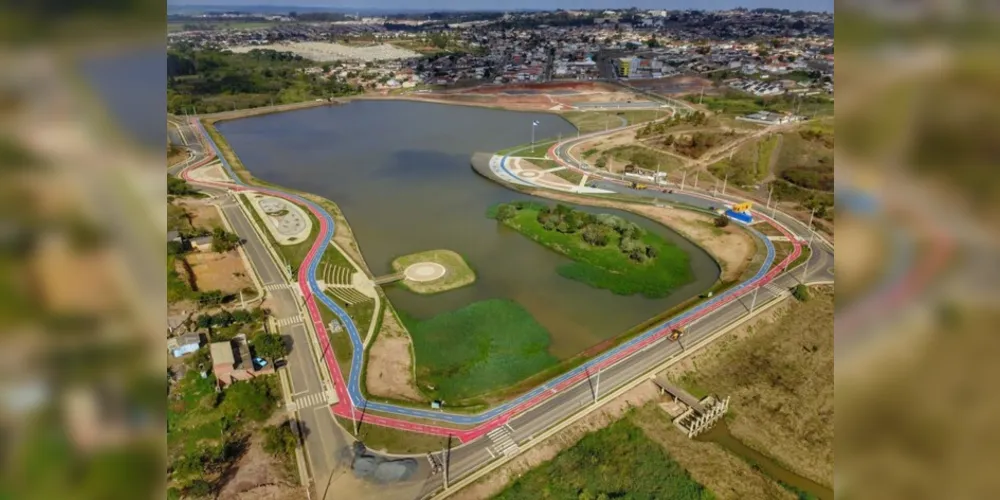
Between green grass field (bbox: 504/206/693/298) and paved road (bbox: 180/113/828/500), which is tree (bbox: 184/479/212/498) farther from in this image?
green grass field (bbox: 504/206/693/298)

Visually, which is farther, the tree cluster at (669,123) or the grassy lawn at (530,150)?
the tree cluster at (669,123)

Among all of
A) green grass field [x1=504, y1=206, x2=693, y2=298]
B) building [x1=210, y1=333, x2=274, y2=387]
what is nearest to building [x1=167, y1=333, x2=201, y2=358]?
building [x1=210, y1=333, x2=274, y2=387]

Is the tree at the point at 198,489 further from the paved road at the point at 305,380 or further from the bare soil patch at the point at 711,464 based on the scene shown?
the bare soil patch at the point at 711,464

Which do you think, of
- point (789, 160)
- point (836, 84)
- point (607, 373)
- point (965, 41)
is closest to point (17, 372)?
point (836, 84)

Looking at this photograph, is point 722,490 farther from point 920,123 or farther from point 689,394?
point 920,123

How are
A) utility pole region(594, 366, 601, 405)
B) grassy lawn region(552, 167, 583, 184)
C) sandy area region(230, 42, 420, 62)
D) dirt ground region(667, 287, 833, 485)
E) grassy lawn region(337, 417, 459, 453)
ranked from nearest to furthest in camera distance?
1. grassy lawn region(337, 417, 459, 453)
2. dirt ground region(667, 287, 833, 485)
3. utility pole region(594, 366, 601, 405)
4. grassy lawn region(552, 167, 583, 184)
5. sandy area region(230, 42, 420, 62)


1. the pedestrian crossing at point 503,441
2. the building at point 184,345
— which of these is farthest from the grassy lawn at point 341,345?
the pedestrian crossing at point 503,441
